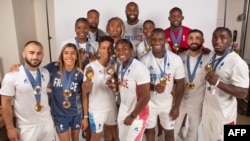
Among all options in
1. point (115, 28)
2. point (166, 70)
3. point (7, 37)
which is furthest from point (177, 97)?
point (7, 37)

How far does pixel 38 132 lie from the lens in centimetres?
224

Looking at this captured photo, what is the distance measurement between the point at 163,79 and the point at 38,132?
1.37 m

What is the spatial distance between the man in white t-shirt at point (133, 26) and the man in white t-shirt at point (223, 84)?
4.43 feet

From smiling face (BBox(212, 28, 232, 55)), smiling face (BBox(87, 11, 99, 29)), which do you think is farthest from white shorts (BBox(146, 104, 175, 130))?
smiling face (BBox(87, 11, 99, 29))

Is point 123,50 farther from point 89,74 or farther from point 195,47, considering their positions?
point 195,47

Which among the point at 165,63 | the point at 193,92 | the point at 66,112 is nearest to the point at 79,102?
the point at 66,112

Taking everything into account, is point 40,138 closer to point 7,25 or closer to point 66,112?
point 66,112

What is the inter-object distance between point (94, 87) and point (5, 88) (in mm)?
840

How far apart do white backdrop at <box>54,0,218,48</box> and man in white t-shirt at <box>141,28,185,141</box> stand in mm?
1824

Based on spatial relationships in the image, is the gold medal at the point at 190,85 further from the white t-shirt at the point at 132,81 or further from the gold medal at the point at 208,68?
the white t-shirt at the point at 132,81

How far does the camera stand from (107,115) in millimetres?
2592

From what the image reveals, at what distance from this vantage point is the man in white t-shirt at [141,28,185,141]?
2.50m

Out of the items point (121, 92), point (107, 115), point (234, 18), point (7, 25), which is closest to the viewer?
point (121, 92)

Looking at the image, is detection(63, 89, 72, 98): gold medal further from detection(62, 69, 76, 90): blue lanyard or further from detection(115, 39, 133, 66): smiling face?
detection(115, 39, 133, 66): smiling face
